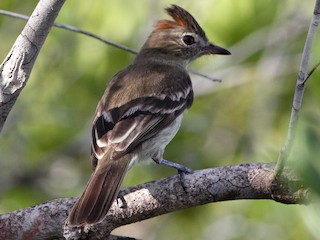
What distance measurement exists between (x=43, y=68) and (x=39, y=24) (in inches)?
147

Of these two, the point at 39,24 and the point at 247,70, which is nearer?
the point at 39,24

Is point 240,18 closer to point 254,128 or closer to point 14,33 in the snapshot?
point 254,128

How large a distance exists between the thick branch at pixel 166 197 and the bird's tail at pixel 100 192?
99 mm

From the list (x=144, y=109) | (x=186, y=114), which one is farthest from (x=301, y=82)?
(x=186, y=114)

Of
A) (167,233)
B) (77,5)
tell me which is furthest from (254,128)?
(77,5)

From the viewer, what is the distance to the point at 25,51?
15.3 ft

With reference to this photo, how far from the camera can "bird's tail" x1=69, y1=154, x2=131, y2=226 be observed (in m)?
4.79

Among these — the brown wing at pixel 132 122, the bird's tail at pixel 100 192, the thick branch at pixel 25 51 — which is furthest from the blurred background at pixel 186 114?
the thick branch at pixel 25 51

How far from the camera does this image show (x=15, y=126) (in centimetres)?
804

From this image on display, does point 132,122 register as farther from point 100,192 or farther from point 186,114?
point 186,114

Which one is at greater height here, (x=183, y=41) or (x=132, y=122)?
(x=183, y=41)

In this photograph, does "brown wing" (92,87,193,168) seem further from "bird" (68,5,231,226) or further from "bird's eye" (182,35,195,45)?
"bird's eye" (182,35,195,45)

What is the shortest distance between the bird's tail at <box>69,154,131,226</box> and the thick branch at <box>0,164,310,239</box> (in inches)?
3.9

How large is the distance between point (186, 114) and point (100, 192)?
2.94 meters
